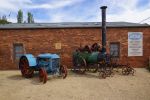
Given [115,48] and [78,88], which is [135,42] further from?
[78,88]

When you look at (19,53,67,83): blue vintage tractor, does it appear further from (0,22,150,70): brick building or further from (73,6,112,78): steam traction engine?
(0,22,150,70): brick building

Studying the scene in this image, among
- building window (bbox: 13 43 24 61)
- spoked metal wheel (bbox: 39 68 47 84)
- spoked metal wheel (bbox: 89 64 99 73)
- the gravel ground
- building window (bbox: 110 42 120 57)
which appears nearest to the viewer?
the gravel ground

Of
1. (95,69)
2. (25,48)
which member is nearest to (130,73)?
(95,69)

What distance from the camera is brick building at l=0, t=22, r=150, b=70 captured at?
1955cm

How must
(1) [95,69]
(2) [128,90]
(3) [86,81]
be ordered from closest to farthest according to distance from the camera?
(2) [128,90], (3) [86,81], (1) [95,69]

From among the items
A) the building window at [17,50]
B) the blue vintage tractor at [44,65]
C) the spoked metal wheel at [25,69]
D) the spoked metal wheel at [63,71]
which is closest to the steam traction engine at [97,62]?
the spoked metal wheel at [63,71]

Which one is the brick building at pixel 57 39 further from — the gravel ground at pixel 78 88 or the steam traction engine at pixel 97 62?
the gravel ground at pixel 78 88

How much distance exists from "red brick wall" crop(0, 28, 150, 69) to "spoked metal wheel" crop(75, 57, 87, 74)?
254 cm

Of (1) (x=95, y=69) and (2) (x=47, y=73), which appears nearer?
(2) (x=47, y=73)

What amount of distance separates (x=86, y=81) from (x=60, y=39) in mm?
6282

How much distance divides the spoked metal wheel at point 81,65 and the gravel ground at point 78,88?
1004 millimetres

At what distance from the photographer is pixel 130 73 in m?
16.6

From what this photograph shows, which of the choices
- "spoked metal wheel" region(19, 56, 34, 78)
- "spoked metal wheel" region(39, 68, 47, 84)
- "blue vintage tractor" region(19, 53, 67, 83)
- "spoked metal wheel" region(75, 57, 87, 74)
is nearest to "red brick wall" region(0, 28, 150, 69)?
"spoked metal wheel" region(75, 57, 87, 74)

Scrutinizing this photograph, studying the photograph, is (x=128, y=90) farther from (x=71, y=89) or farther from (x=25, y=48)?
(x=25, y=48)
